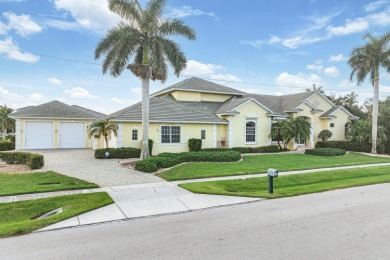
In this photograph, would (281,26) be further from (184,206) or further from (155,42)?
(184,206)

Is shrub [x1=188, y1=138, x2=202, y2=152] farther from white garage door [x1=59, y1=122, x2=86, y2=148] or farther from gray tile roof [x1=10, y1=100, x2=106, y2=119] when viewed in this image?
white garage door [x1=59, y1=122, x2=86, y2=148]

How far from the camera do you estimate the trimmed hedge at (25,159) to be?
15.6 metres

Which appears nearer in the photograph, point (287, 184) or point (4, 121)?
point (287, 184)

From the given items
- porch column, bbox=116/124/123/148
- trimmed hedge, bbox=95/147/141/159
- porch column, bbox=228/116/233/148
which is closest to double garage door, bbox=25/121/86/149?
porch column, bbox=116/124/123/148

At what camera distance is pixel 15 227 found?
6520 millimetres

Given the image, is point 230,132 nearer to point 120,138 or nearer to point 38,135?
point 120,138

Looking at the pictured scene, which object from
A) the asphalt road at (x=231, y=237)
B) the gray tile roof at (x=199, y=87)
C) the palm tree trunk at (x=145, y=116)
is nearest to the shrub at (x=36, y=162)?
the palm tree trunk at (x=145, y=116)

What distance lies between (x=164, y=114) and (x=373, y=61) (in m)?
21.1

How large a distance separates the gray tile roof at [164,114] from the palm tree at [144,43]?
4.02 meters

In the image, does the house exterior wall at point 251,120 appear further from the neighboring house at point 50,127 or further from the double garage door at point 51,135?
the double garage door at point 51,135

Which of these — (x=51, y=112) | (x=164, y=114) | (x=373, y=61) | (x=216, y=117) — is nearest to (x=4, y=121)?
(x=51, y=112)

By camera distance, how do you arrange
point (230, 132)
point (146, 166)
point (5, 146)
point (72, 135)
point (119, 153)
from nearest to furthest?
point (146, 166)
point (119, 153)
point (230, 132)
point (5, 146)
point (72, 135)

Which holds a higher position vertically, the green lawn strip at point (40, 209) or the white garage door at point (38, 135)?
the white garage door at point (38, 135)

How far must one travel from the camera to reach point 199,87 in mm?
30516
